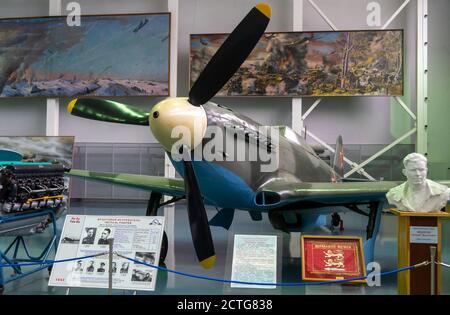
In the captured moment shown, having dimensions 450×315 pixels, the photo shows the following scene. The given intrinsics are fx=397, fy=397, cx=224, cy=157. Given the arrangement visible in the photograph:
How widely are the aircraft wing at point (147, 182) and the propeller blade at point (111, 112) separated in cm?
135

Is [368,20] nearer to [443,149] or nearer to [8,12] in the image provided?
[443,149]

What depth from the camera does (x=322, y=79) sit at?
35.9ft

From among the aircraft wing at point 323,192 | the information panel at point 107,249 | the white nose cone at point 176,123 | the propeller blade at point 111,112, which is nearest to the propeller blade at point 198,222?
the white nose cone at point 176,123

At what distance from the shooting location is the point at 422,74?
10391mm

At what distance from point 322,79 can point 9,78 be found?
9307 millimetres

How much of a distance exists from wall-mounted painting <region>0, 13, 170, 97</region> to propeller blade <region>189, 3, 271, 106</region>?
25.9ft

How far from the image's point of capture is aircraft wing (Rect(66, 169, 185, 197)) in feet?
17.0

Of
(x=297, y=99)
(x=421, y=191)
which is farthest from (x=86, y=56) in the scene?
(x=421, y=191)

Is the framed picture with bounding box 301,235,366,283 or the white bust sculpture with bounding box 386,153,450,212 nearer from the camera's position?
the white bust sculpture with bounding box 386,153,450,212

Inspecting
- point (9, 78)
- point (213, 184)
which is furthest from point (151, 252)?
point (9, 78)

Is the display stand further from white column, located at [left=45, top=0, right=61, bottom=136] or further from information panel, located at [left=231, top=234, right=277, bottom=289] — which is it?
white column, located at [left=45, top=0, right=61, bottom=136]

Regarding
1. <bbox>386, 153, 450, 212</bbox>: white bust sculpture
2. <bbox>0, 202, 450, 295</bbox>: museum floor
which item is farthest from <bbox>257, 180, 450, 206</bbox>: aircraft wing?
<bbox>0, 202, 450, 295</bbox>: museum floor

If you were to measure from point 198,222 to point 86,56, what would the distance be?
9746 mm

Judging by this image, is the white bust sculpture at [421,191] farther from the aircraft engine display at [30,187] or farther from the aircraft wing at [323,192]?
the aircraft engine display at [30,187]
